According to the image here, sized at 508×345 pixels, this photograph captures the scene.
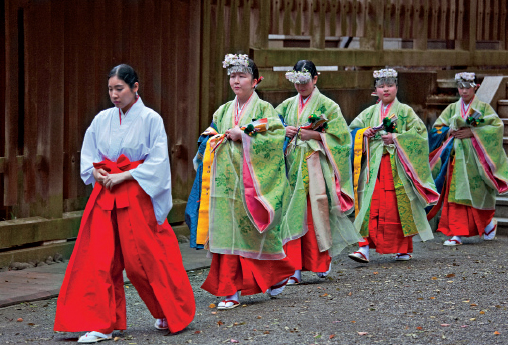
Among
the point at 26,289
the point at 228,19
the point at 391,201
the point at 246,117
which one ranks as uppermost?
the point at 228,19

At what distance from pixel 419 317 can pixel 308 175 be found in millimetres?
2059

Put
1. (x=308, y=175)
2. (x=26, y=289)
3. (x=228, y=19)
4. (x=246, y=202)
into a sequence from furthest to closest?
(x=228, y=19), (x=308, y=175), (x=26, y=289), (x=246, y=202)

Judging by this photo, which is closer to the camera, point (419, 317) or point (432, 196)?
point (419, 317)

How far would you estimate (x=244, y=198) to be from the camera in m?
6.64

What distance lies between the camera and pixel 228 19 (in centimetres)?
1032

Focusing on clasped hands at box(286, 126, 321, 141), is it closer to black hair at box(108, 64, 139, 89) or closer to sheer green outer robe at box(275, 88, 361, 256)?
sheer green outer robe at box(275, 88, 361, 256)

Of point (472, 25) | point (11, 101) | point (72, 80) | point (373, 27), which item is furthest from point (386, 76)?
point (472, 25)

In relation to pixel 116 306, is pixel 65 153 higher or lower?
higher

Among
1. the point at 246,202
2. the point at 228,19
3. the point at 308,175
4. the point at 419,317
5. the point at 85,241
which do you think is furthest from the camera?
the point at 228,19

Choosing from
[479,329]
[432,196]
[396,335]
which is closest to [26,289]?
[396,335]

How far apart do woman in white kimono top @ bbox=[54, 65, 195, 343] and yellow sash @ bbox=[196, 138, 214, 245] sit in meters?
1.06

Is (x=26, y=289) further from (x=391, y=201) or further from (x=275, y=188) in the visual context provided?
(x=391, y=201)

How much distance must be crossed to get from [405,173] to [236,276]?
9.80 ft

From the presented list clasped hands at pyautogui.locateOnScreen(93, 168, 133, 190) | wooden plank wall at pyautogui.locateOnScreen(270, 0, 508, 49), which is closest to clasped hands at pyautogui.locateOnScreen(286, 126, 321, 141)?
clasped hands at pyautogui.locateOnScreen(93, 168, 133, 190)
